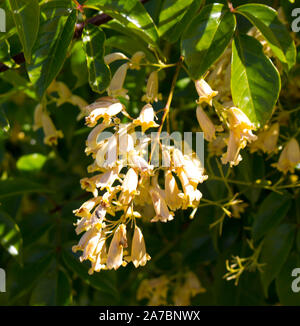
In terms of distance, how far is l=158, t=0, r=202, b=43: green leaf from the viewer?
855 millimetres

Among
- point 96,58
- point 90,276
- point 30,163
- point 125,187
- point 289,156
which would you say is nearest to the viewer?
point 125,187

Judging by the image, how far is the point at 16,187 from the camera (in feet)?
4.01

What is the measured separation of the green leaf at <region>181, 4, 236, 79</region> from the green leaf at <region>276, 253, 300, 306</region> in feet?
1.71

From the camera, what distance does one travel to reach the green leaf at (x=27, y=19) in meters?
0.75

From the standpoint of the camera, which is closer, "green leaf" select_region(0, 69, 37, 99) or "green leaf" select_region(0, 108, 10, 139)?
"green leaf" select_region(0, 108, 10, 139)

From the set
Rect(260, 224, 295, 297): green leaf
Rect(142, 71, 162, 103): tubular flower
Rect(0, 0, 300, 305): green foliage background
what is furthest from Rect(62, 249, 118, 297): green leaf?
Rect(142, 71, 162, 103): tubular flower

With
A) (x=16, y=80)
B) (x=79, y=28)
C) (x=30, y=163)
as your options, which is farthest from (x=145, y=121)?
(x=30, y=163)

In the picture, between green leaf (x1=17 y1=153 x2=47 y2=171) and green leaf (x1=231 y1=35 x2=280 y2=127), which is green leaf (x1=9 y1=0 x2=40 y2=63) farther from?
green leaf (x1=17 y1=153 x2=47 y2=171)

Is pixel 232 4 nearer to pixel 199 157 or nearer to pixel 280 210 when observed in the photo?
pixel 199 157

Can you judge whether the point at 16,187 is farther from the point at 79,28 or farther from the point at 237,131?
the point at 237,131

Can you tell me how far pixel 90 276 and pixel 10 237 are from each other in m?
0.21

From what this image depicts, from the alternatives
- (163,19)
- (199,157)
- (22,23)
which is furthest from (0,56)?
(199,157)

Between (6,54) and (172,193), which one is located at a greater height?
(6,54)
